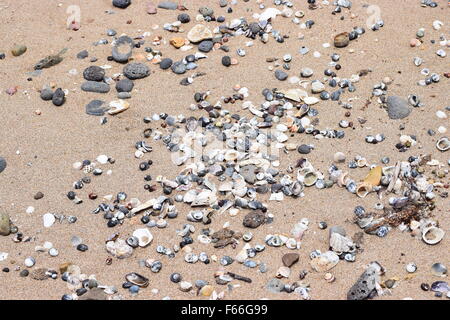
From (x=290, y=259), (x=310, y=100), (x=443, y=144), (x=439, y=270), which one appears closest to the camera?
(x=439, y=270)

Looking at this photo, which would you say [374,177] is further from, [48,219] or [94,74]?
[94,74]

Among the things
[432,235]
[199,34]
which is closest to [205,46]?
[199,34]

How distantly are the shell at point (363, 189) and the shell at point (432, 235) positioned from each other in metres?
0.59

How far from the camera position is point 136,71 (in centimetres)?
646

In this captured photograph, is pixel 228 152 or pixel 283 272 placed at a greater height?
pixel 228 152

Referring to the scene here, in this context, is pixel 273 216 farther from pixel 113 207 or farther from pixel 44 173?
pixel 44 173

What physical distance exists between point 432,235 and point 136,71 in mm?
3436

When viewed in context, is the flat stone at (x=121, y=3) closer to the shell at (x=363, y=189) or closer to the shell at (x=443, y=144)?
the shell at (x=363, y=189)

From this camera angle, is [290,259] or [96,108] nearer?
[290,259]

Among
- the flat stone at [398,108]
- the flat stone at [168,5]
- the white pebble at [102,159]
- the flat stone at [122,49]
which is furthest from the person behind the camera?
the flat stone at [168,5]

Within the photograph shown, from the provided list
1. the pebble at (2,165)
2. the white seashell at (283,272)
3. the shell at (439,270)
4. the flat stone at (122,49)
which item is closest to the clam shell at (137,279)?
the white seashell at (283,272)

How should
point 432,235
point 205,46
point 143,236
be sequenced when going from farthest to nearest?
point 205,46 → point 143,236 → point 432,235

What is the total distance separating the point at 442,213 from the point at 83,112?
141 inches

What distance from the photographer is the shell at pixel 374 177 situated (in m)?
5.27
